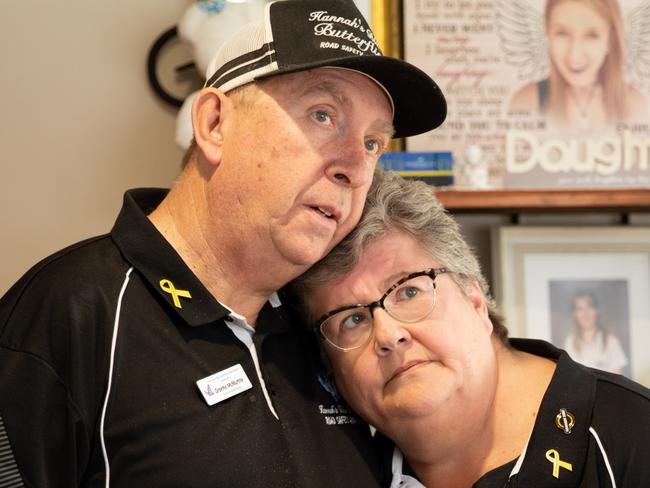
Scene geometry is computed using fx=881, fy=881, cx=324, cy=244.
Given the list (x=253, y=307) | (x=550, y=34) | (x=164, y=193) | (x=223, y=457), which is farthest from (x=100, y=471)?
(x=550, y=34)

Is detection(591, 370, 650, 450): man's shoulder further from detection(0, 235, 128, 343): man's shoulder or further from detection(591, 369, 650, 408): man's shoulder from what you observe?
detection(0, 235, 128, 343): man's shoulder

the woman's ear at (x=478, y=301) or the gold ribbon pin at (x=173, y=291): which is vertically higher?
the gold ribbon pin at (x=173, y=291)

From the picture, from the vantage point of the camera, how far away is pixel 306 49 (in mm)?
1360

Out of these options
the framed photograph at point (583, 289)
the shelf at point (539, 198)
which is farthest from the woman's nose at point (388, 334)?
the framed photograph at point (583, 289)

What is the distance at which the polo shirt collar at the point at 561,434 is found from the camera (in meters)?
1.40

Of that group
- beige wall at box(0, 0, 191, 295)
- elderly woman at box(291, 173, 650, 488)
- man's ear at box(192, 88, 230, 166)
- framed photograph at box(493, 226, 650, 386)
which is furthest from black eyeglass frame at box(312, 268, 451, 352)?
beige wall at box(0, 0, 191, 295)

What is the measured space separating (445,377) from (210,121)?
568 mm

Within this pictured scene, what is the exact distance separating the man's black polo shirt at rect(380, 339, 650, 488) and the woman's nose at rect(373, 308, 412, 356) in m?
0.26

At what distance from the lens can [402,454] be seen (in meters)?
1.61

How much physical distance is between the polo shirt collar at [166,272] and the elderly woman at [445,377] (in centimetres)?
28

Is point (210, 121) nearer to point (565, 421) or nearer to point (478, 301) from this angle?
point (478, 301)

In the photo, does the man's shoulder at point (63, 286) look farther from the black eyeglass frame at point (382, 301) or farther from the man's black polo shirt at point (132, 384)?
the black eyeglass frame at point (382, 301)

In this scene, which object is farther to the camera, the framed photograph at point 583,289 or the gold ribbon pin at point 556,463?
the framed photograph at point 583,289

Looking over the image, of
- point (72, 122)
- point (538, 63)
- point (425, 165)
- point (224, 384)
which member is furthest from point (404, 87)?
point (72, 122)
